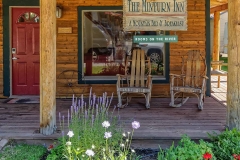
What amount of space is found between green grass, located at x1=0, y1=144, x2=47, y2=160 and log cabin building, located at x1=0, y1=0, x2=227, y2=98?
2722mm

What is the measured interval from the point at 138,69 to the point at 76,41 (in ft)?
4.77

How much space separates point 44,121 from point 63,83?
2541 millimetres

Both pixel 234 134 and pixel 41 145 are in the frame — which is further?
pixel 41 145

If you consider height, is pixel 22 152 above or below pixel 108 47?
below

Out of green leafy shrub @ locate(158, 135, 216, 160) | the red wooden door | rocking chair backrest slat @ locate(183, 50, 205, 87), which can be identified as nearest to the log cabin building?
the red wooden door

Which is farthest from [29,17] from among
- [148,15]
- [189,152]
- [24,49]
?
[189,152]

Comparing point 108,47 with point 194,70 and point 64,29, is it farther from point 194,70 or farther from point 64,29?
point 194,70

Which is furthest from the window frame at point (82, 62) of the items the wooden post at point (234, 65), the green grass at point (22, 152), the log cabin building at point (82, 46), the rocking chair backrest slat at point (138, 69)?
the green grass at point (22, 152)

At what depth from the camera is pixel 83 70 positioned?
234 inches

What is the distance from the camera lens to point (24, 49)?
582 cm

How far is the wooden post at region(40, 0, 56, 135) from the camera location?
3.35 m

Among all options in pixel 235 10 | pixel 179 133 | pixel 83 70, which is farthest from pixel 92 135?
pixel 83 70

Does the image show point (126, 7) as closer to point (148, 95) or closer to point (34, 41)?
point (148, 95)

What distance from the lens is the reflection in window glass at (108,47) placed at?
5.92 metres
